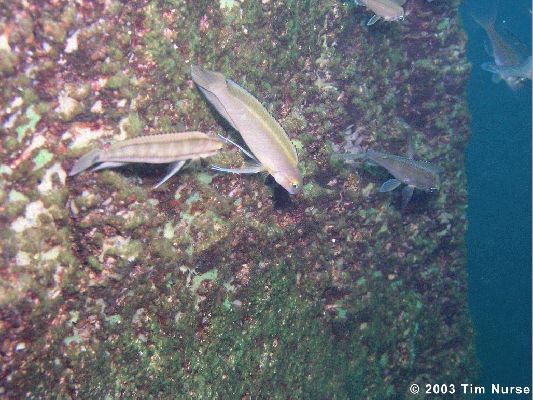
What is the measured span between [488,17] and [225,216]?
20.1 ft

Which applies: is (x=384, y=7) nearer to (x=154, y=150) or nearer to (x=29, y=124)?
(x=154, y=150)

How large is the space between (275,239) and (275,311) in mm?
800

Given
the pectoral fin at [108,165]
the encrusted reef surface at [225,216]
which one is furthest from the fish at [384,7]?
the pectoral fin at [108,165]

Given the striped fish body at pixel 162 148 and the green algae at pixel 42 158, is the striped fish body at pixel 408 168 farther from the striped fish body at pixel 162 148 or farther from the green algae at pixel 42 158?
the green algae at pixel 42 158

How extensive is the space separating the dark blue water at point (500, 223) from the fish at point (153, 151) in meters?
19.2

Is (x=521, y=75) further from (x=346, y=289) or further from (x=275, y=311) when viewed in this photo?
(x=275, y=311)

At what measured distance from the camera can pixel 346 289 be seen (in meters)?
4.95

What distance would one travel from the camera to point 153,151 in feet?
8.23

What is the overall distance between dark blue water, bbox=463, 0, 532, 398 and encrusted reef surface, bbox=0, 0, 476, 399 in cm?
1524

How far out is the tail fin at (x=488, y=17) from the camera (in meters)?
6.47

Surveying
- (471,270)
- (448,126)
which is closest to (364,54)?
(448,126)

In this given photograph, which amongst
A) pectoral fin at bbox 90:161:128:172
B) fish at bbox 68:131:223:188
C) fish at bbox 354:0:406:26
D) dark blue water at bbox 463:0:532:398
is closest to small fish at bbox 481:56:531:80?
fish at bbox 354:0:406:26

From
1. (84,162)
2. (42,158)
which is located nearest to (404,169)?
(84,162)

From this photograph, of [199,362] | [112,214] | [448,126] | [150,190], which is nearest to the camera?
[112,214]
